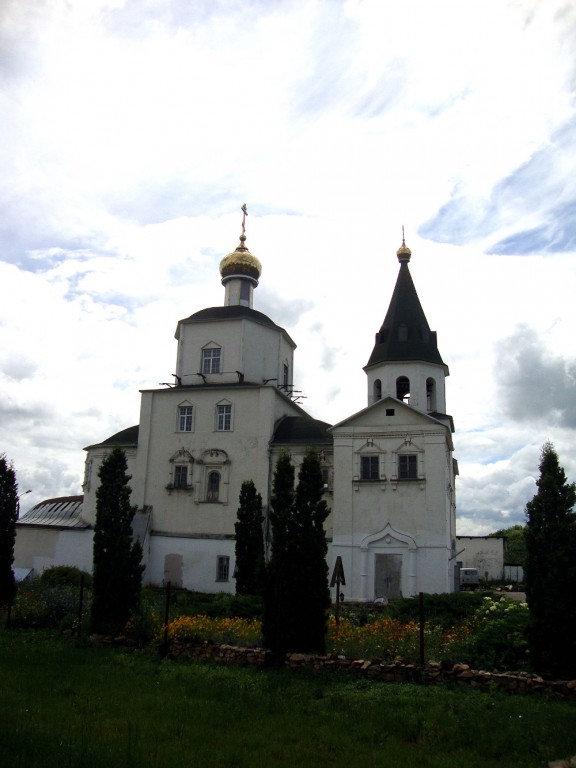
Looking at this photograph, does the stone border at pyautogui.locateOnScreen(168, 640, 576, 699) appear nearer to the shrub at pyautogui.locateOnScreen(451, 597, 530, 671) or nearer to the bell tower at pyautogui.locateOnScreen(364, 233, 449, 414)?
the shrub at pyautogui.locateOnScreen(451, 597, 530, 671)

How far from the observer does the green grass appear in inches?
306

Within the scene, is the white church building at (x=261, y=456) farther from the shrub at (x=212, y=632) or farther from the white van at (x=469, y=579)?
the white van at (x=469, y=579)

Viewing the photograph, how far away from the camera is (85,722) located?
8.91 meters

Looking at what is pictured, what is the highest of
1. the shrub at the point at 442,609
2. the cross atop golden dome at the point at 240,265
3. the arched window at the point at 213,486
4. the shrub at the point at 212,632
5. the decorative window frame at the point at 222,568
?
the cross atop golden dome at the point at 240,265

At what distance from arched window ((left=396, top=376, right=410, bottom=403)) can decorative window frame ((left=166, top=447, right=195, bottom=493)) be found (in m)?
9.49

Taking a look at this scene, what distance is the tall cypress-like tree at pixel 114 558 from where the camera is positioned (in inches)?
637

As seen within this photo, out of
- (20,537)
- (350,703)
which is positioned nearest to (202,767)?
(350,703)

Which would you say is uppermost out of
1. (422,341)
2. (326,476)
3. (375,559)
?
(422,341)

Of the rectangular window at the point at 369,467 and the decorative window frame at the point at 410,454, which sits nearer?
the decorative window frame at the point at 410,454

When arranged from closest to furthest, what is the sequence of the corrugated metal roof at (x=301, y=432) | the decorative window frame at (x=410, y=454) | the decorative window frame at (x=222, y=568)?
the decorative window frame at (x=410, y=454) < the decorative window frame at (x=222, y=568) < the corrugated metal roof at (x=301, y=432)

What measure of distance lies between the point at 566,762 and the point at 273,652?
6.48 m

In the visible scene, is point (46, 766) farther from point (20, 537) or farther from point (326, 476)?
point (20, 537)

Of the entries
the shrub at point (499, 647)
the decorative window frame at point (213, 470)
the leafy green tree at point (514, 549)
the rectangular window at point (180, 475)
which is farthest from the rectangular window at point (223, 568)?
the leafy green tree at point (514, 549)

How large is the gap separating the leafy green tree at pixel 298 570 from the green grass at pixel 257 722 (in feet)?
3.65
